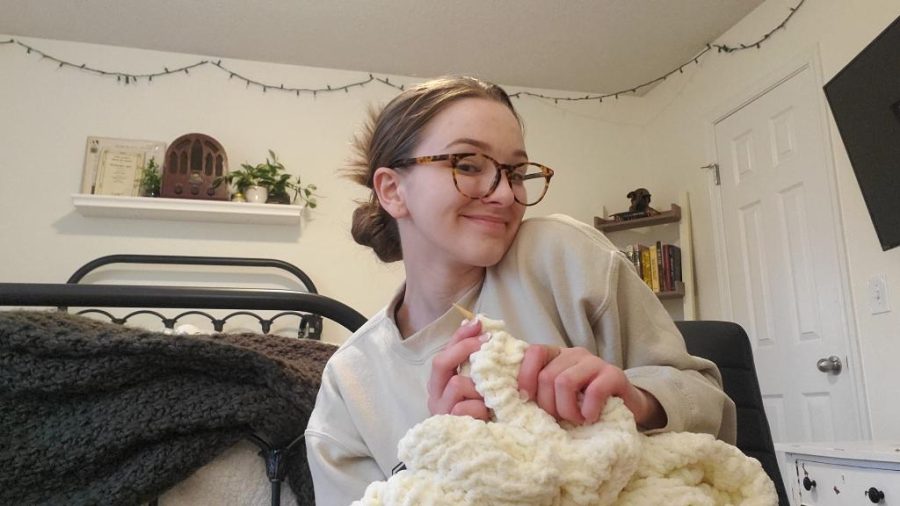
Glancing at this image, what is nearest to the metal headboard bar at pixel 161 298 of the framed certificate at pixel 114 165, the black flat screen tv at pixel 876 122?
the black flat screen tv at pixel 876 122

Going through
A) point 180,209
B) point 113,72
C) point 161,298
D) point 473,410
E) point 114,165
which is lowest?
point 473,410

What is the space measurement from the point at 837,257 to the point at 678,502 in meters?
2.22

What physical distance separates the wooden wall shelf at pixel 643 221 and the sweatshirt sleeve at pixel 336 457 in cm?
268

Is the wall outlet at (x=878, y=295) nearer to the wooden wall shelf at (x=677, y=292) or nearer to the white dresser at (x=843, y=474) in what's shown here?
the white dresser at (x=843, y=474)

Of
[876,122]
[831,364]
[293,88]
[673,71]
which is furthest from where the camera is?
[673,71]

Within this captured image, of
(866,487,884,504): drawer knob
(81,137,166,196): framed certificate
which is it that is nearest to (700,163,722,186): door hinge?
(866,487,884,504): drawer knob

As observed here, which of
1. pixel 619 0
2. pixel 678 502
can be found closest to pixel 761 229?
pixel 619 0

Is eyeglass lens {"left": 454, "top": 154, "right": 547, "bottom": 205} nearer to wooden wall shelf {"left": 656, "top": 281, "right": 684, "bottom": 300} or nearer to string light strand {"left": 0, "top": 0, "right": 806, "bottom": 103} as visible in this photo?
string light strand {"left": 0, "top": 0, "right": 806, "bottom": 103}

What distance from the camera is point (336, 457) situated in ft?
2.66

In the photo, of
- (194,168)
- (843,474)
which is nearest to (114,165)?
(194,168)

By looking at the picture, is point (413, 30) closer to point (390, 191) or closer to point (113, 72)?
point (113, 72)

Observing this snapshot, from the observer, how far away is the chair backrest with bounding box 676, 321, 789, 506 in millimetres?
1290

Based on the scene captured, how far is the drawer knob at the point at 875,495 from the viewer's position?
4.35 ft

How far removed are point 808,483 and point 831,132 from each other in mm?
1377
